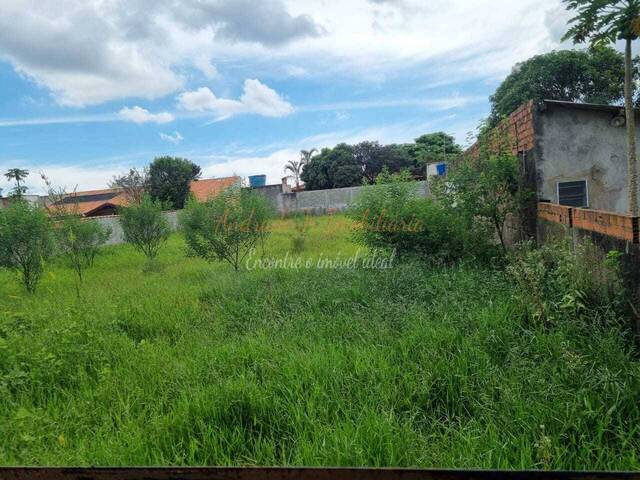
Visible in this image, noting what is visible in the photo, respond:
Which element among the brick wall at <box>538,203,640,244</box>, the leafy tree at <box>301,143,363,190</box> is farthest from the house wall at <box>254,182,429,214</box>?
the brick wall at <box>538,203,640,244</box>

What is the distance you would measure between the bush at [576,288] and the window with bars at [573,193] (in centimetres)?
207

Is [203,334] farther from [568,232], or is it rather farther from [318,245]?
[318,245]

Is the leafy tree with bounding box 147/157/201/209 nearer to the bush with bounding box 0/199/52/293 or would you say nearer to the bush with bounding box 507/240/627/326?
the bush with bounding box 0/199/52/293

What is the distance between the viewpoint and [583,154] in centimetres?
569

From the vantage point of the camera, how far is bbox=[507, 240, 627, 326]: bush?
3.14 metres

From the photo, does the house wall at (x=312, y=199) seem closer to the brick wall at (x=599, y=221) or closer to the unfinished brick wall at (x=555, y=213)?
the unfinished brick wall at (x=555, y=213)

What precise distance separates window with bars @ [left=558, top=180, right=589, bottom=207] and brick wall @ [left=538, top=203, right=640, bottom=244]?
3.18ft

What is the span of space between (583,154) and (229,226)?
605cm

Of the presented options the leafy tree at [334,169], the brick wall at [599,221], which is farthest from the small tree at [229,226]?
the leafy tree at [334,169]

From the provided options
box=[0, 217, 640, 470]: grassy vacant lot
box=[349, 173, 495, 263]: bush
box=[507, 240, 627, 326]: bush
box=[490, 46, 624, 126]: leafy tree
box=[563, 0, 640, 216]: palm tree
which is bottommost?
box=[0, 217, 640, 470]: grassy vacant lot

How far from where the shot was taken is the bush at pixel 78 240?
9562 mm

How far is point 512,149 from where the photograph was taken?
620 centimetres

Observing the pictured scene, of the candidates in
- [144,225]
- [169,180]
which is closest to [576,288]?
[144,225]

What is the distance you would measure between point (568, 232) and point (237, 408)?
3.74 meters
